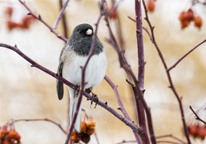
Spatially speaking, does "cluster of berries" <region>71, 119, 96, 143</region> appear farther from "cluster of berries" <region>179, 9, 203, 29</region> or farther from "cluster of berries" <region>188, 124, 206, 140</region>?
"cluster of berries" <region>179, 9, 203, 29</region>

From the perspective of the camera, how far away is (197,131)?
207 centimetres

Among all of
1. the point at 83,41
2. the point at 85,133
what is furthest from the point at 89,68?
the point at 85,133

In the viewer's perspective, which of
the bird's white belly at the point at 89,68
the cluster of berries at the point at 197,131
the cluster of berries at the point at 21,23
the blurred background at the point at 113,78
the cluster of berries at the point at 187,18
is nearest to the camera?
the cluster of berries at the point at 197,131

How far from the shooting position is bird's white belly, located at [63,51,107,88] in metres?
2.17

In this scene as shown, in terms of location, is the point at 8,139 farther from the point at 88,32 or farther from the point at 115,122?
the point at 115,122

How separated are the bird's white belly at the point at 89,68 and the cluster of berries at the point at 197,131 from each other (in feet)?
2.26

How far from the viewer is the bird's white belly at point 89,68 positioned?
7.11 ft

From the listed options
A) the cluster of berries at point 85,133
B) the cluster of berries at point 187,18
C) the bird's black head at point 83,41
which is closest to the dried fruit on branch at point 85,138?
the cluster of berries at point 85,133

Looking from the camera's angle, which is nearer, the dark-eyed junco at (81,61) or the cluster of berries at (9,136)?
the cluster of berries at (9,136)

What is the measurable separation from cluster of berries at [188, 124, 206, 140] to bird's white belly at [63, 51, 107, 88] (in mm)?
690

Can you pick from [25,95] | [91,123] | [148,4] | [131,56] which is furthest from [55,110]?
[91,123]

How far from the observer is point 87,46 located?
2.23 metres

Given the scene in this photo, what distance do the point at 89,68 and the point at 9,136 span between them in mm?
678

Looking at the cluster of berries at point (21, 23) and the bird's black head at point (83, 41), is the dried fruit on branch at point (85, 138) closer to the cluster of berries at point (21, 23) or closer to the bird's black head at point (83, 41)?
the bird's black head at point (83, 41)
